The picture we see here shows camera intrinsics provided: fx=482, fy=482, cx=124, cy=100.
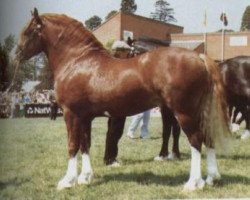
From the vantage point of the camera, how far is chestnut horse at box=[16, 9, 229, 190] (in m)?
3.96

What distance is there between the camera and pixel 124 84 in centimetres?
400

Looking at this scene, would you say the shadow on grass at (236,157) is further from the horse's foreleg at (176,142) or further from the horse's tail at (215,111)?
the horse's tail at (215,111)

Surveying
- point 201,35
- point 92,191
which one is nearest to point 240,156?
point 201,35

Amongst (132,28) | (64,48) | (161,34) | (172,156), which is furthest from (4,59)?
(172,156)

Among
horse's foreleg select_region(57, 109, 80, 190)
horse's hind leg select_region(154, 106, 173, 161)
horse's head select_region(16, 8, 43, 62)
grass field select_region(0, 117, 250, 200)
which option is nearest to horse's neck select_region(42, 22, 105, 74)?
horse's head select_region(16, 8, 43, 62)

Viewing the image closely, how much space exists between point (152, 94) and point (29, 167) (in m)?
1.35

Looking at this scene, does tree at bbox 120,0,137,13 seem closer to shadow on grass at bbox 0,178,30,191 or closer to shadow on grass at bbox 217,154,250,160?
shadow on grass at bbox 0,178,30,191

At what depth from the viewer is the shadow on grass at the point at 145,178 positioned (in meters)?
4.36

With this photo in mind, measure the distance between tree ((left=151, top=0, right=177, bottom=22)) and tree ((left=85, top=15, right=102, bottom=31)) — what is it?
17.6 inches

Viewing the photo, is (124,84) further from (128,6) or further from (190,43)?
(190,43)

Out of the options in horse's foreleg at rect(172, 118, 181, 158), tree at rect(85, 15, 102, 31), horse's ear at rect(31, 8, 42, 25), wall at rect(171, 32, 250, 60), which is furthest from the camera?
horse's foreleg at rect(172, 118, 181, 158)

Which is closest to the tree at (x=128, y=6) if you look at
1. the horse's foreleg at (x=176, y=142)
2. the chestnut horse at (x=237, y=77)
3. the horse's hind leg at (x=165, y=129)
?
the horse's hind leg at (x=165, y=129)

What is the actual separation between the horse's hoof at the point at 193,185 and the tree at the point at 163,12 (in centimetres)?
135

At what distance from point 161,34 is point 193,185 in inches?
54.4
